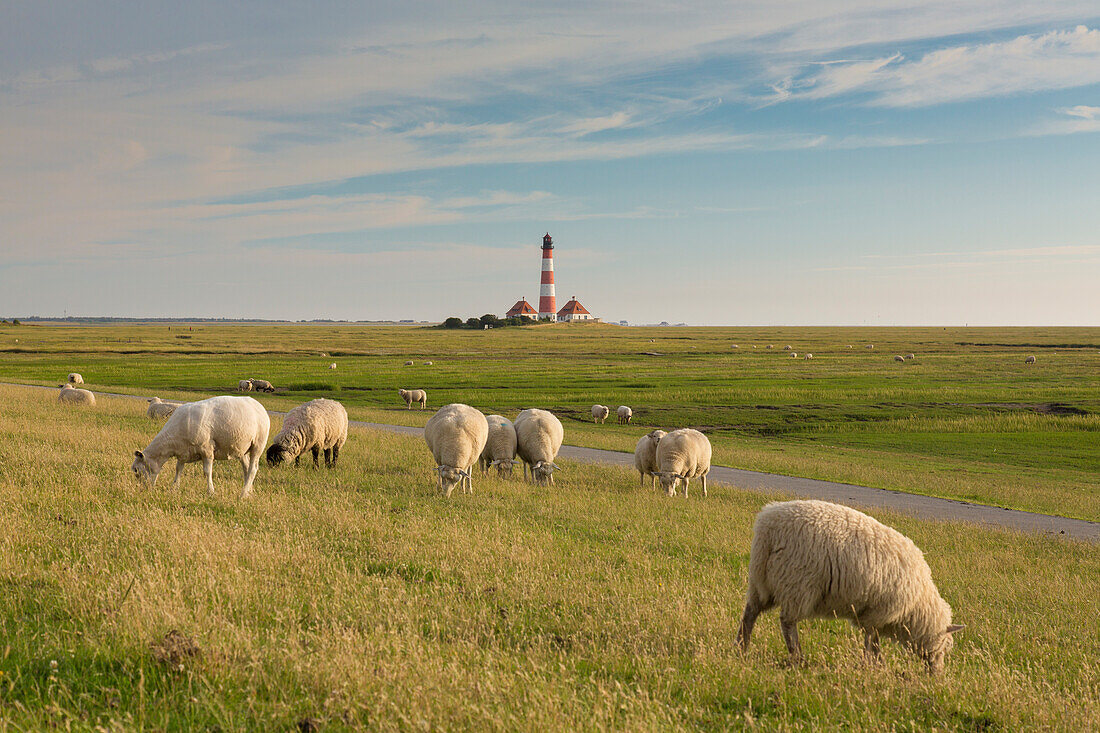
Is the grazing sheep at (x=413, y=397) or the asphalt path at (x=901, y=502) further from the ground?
the grazing sheep at (x=413, y=397)

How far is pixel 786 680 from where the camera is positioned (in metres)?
6.44

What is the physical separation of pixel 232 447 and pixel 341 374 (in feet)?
173

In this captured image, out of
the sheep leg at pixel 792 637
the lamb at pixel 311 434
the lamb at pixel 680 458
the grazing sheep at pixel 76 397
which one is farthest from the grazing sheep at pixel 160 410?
the sheep leg at pixel 792 637

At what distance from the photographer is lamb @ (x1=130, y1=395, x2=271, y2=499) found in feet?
43.5

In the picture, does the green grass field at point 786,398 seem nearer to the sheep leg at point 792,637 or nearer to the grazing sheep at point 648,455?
the grazing sheep at point 648,455

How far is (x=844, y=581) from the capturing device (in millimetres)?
7348

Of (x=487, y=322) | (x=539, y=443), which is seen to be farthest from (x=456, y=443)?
(x=487, y=322)

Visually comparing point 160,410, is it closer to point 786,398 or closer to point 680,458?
point 680,458

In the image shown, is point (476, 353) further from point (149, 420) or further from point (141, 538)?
point (141, 538)

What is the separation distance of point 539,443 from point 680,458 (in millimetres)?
3890

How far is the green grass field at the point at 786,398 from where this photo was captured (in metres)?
27.1

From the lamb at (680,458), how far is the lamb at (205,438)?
10526 millimetres

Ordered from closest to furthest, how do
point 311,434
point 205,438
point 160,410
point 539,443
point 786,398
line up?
point 205,438 → point 311,434 → point 539,443 → point 160,410 → point 786,398

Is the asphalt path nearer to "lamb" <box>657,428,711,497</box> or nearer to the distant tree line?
"lamb" <box>657,428,711,497</box>
